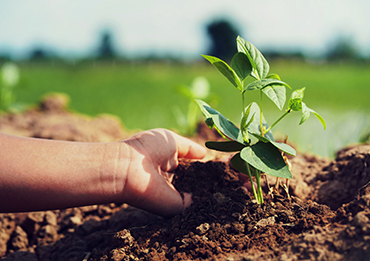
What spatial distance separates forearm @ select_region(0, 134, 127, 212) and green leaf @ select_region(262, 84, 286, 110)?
1.96 feet

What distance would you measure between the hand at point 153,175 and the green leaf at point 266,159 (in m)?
0.39

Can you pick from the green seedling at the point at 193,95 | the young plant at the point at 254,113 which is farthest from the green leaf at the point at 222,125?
the green seedling at the point at 193,95

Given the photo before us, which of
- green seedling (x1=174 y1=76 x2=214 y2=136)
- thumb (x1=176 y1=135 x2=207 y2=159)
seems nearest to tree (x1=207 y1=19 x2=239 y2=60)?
green seedling (x1=174 y1=76 x2=214 y2=136)

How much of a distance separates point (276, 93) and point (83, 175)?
76 cm

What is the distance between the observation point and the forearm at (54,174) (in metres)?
1.06

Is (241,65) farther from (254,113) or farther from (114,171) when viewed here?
(114,171)

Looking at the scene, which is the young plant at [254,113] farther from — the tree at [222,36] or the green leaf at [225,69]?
the tree at [222,36]

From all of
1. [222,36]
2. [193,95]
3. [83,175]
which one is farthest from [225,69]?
[222,36]

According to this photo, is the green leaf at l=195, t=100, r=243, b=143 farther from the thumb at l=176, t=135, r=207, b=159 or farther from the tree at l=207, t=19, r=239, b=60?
the tree at l=207, t=19, r=239, b=60

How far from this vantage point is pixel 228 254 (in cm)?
83

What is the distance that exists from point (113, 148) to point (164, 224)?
0.35m

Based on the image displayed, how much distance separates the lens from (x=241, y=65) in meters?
0.92

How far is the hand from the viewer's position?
1.12m

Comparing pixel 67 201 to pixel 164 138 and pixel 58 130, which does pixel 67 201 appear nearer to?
pixel 164 138
